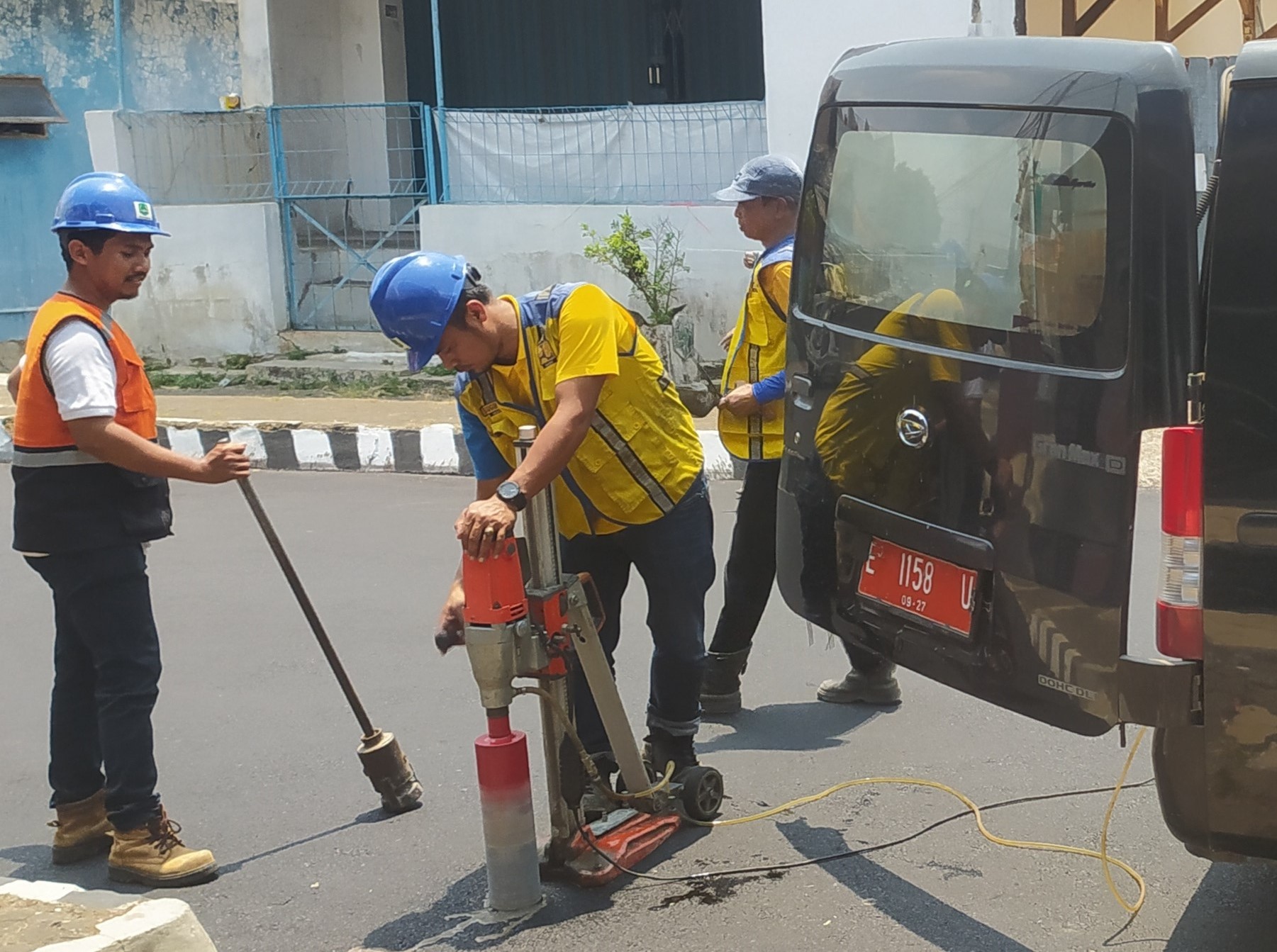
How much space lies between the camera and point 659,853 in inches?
151

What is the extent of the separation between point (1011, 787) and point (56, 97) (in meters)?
12.3

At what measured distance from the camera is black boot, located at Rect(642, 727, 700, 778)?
4047mm

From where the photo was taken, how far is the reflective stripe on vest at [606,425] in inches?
143

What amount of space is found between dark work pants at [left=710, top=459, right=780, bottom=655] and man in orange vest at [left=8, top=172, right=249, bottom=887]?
164cm

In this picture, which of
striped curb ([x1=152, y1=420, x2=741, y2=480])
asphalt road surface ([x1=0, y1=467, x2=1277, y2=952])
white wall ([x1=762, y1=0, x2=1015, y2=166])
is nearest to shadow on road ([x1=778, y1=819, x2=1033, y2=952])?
asphalt road surface ([x1=0, y1=467, x2=1277, y2=952])

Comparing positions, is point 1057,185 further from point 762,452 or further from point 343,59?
point 343,59

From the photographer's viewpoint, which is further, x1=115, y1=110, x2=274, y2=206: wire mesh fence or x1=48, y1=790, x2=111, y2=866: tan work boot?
x1=115, y1=110, x2=274, y2=206: wire mesh fence

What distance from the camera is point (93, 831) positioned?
13.2ft

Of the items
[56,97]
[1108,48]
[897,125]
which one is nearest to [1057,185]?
[1108,48]

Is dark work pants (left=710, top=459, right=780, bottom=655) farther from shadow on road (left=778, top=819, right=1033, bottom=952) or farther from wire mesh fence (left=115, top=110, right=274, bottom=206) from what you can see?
wire mesh fence (left=115, top=110, right=274, bottom=206)

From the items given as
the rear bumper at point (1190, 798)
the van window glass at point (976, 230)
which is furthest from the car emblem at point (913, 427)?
the rear bumper at point (1190, 798)

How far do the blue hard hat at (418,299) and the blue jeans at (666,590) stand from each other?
0.81 meters

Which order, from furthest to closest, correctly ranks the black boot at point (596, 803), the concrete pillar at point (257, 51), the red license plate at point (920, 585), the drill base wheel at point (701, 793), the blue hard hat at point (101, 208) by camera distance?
the concrete pillar at point (257, 51)
the drill base wheel at point (701, 793)
the black boot at point (596, 803)
the blue hard hat at point (101, 208)
the red license plate at point (920, 585)

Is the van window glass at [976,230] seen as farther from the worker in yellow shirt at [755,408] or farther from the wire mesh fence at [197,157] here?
the wire mesh fence at [197,157]
